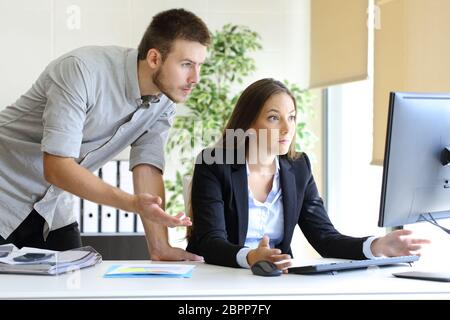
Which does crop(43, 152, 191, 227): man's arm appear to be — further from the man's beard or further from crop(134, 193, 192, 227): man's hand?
the man's beard

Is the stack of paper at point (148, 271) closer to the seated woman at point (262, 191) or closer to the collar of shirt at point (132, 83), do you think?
the seated woman at point (262, 191)

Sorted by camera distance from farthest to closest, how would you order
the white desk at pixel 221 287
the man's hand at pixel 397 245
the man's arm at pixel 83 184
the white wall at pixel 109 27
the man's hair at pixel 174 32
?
the white wall at pixel 109 27 → the man's hair at pixel 174 32 → the man's hand at pixel 397 245 → the man's arm at pixel 83 184 → the white desk at pixel 221 287

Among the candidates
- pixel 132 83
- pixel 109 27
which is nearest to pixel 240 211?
pixel 132 83

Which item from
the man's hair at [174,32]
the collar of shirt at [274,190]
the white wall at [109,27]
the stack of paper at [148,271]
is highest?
the white wall at [109,27]

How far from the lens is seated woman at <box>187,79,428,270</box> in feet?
7.75

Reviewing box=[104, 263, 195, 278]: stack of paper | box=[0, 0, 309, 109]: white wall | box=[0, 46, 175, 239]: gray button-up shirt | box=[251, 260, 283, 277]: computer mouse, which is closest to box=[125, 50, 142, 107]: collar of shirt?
box=[0, 46, 175, 239]: gray button-up shirt

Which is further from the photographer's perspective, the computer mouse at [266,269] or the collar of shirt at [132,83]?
the collar of shirt at [132,83]

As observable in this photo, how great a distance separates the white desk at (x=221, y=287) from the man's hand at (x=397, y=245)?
0.26 meters

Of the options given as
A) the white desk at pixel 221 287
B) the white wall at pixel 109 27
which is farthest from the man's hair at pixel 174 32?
the white wall at pixel 109 27

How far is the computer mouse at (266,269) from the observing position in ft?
6.34

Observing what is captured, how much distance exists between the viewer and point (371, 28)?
438 cm

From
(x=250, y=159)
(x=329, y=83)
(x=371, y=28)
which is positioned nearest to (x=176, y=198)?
(x=329, y=83)
